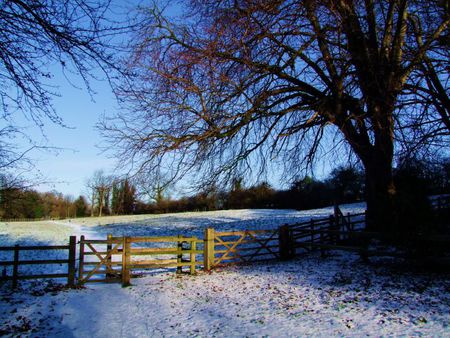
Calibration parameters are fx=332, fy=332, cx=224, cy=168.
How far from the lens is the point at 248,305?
23.7 ft

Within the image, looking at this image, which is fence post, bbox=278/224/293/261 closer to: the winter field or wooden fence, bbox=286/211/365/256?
wooden fence, bbox=286/211/365/256

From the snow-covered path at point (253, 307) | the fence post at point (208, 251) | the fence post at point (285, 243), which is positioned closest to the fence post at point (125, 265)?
the snow-covered path at point (253, 307)

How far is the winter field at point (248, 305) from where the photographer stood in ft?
19.1

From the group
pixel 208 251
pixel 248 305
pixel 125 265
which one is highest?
pixel 208 251

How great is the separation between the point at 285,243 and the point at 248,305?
22.2ft

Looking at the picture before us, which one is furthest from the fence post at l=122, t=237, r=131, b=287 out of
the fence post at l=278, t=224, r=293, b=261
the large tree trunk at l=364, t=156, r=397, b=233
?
the large tree trunk at l=364, t=156, r=397, b=233

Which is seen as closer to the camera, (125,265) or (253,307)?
(253,307)

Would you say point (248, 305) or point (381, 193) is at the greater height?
point (381, 193)

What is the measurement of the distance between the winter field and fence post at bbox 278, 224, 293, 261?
2.70 meters

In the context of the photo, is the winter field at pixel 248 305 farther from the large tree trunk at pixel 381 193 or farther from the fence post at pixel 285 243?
the fence post at pixel 285 243

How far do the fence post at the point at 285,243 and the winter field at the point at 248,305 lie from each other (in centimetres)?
270

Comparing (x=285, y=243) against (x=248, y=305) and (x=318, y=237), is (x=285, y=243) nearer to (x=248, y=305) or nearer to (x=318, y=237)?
(x=318, y=237)

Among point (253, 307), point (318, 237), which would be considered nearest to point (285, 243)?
point (318, 237)

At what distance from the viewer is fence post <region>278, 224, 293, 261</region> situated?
44.6 ft
